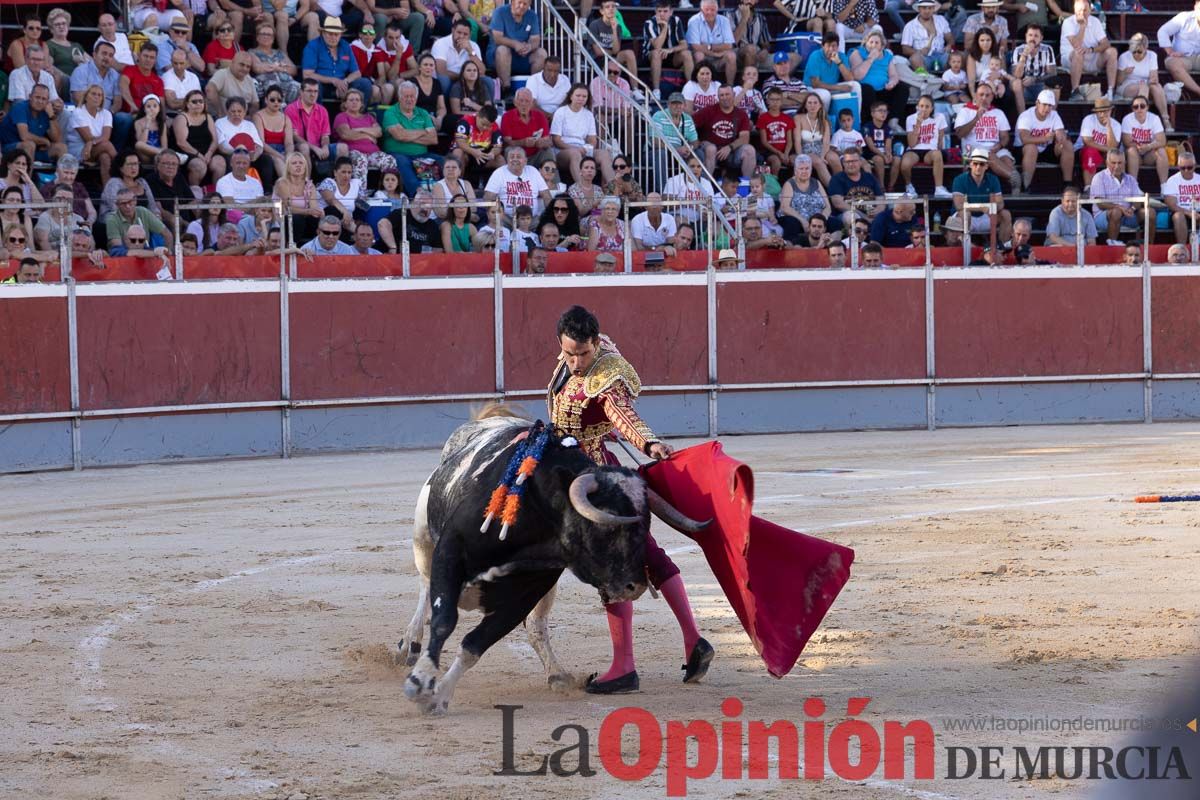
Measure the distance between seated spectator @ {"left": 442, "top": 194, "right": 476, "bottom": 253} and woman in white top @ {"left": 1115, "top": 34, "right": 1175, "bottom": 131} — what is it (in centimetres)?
827

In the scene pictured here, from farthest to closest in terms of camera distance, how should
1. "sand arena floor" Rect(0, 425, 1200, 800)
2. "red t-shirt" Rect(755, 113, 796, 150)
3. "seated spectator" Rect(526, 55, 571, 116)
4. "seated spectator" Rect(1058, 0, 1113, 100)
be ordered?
"seated spectator" Rect(1058, 0, 1113, 100) → "red t-shirt" Rect(755, 113, 796, 150) → "seated spectator" Rect(526, 55, 571, 116) → "sand arena floor" Rect(0, 425, 1200, 800)

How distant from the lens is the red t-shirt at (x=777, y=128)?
16609 millimetres

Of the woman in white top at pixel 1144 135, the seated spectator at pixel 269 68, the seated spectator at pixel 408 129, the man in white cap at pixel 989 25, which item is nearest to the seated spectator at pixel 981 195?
the woman in white top at pixel 1144 135

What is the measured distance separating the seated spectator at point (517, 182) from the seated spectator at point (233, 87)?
6.89 feet

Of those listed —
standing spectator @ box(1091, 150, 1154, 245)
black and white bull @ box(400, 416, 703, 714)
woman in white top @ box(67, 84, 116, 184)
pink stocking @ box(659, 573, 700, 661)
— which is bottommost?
pink stocking @ box(659, 573, 700, 661)

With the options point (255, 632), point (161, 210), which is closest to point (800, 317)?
point (161, 210)

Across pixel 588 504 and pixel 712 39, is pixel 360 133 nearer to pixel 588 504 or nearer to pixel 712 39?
pixel 712 39

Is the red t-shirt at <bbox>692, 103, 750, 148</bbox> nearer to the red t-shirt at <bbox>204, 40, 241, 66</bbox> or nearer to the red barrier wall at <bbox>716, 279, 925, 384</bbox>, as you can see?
the red barrier wall at <bbox>716, 279, 925, 384</bbox>

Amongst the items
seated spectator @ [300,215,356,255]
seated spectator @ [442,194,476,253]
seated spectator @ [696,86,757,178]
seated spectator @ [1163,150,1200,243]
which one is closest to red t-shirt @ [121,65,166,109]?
seated spectator @ [300,215,356,255]

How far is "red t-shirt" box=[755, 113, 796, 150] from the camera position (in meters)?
16.6

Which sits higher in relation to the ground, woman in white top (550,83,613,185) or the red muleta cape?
woman in white top (550,83,613,185)

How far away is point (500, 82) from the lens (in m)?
16.1

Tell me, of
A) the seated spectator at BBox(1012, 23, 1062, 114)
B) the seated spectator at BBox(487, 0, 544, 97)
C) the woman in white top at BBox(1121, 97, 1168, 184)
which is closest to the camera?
the seated spectator at BBox(487, 0, 544, 97)

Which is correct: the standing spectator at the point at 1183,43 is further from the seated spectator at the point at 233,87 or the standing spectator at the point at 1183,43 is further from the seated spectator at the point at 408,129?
the seated spectator at the point at 233,87
